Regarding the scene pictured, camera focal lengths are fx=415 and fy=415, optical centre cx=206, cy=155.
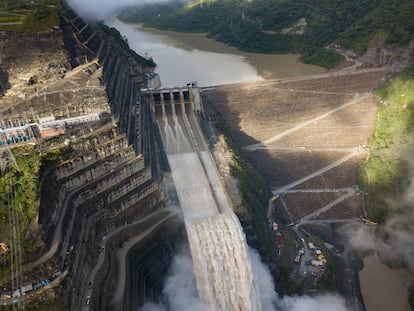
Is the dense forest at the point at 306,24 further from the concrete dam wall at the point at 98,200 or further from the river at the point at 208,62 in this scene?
the concrete dam wall at the point at 98,200

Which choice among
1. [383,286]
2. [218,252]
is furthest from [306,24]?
[218,252]

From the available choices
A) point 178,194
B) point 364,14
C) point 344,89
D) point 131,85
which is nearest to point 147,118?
point 131,85

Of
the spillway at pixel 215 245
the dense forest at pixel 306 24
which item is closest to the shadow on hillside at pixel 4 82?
the spillway at pixel 215 245

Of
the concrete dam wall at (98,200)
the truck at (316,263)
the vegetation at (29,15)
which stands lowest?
the truck at (316,263)

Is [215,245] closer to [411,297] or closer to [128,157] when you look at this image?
[128,157]

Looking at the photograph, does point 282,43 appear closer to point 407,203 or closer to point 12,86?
point 407,203

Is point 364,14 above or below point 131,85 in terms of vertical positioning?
above
